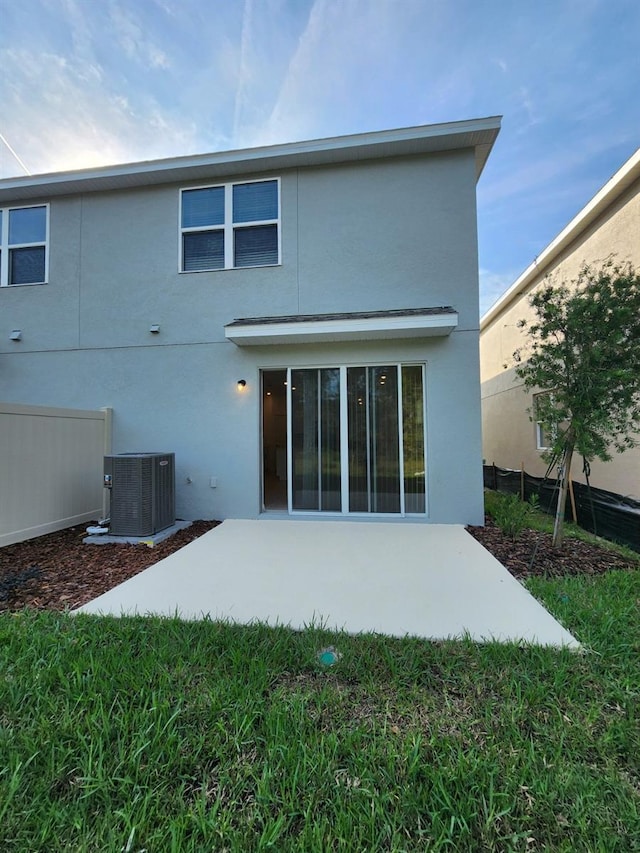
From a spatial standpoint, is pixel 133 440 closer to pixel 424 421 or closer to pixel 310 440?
pixel 310 440

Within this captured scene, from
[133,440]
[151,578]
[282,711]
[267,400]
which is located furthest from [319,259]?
[282,711]

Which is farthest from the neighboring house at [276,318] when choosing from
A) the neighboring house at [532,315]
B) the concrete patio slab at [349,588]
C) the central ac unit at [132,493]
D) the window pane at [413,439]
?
the neighboring house at [532,315]

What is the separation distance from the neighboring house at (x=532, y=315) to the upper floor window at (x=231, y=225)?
485 cm

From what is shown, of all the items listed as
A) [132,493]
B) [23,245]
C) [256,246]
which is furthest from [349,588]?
[23,245]

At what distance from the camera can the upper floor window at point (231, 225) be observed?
7.09 metres

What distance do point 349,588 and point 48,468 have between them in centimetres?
519

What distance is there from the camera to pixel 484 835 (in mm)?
1566

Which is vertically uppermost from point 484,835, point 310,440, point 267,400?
point 267,400

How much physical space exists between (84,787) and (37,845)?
23 centimetres

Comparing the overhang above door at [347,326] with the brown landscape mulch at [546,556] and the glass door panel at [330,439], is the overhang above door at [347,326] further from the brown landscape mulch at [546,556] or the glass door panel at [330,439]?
the brown landscape mulch at [546,556]

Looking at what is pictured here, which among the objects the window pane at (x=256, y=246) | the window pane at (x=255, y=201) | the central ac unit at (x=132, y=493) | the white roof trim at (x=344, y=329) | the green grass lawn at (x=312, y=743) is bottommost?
the green grass lawn at (x=312, y=743)

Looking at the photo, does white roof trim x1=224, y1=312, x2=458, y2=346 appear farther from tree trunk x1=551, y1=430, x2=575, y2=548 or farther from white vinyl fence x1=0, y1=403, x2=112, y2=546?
white vinyl fence x1=0, y1=403, x2=112, y2=546

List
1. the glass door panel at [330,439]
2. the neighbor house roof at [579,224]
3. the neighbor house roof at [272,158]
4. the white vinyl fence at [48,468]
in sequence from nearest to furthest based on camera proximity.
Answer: the white vinyl fence at [48,468], the neighbor house roof at [272,158], the glass door panel at [330,439], the neighbor house roof at [579,224]

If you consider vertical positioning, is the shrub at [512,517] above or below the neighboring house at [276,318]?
below
